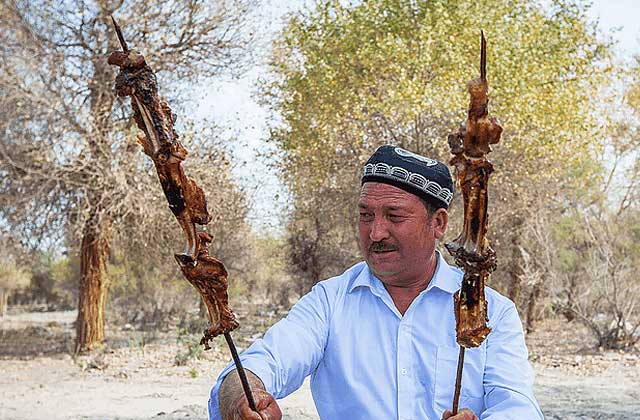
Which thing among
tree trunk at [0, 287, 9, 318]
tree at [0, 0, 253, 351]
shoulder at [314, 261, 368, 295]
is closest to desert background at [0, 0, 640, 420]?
tree at [0, 0, 253, 351]

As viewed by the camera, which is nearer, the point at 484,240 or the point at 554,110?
the point at 484,240

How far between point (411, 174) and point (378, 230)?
191mm

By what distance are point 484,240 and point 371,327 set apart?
0.82m

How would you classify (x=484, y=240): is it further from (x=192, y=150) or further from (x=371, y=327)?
(x=192, y=150)

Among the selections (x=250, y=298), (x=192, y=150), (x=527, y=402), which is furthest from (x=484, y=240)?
(x=250, y=298)

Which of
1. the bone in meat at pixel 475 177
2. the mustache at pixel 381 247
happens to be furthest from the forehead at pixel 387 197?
the bone in meat at pixel 475 177

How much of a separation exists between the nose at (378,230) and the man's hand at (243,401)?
510 millimetres

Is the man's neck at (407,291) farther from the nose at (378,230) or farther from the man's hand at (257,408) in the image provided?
the man's hand at (257,408)

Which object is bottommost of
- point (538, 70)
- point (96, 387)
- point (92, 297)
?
point (96, 387)

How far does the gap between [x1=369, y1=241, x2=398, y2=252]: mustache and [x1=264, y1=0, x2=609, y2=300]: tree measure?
1094cm

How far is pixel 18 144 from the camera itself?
1438 cm

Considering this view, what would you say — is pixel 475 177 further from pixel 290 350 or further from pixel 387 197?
pixel 290 350

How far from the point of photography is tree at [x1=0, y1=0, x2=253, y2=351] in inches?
552

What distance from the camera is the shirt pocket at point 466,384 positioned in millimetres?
2316
